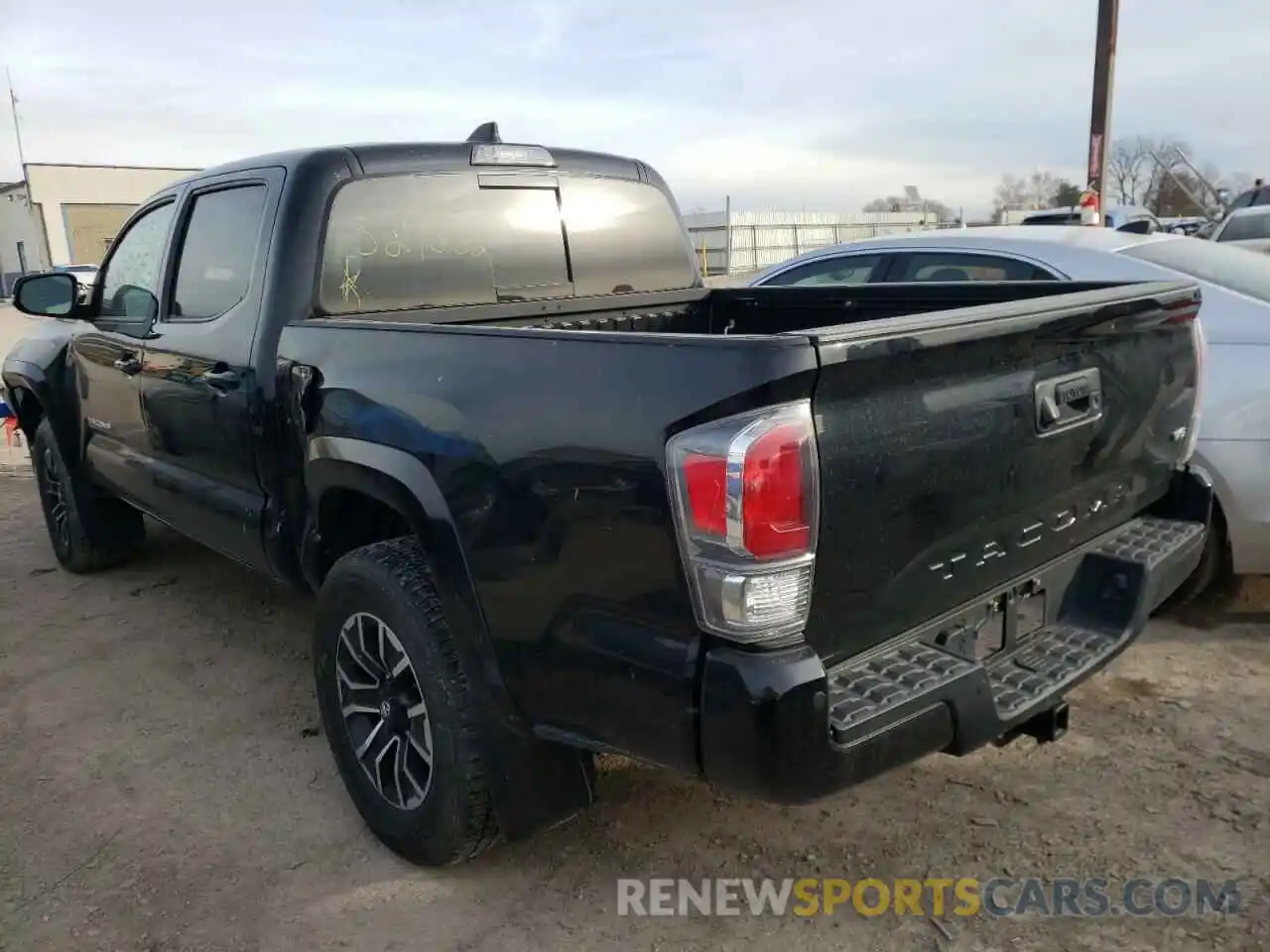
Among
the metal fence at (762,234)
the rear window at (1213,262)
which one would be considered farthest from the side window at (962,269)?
the metal fence at (762,234)

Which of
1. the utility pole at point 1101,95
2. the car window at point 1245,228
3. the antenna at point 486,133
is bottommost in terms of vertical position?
the car window at point 1245,228

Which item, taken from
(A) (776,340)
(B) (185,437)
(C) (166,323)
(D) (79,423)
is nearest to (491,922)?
(A) (776,340)

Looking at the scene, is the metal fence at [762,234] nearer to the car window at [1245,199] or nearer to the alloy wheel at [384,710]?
the car window at [1245,199]

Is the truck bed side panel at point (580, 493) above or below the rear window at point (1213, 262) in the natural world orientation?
below

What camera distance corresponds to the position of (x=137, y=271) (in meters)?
4.52

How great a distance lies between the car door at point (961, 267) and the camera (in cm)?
465

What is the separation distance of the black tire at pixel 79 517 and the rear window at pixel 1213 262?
204 inches

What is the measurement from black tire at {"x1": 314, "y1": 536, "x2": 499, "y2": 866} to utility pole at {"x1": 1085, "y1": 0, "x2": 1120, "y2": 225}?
13289 millimetres

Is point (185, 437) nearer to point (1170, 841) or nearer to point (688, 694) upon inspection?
point (688, 694)

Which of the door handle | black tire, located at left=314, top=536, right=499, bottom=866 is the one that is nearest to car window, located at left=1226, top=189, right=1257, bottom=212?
the door handle

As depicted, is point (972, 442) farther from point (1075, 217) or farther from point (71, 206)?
point (71, 206)

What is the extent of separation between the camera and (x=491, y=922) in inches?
105

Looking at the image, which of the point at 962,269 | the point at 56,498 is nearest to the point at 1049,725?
the point at 962,269

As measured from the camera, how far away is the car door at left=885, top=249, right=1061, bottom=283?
465 centimetres
